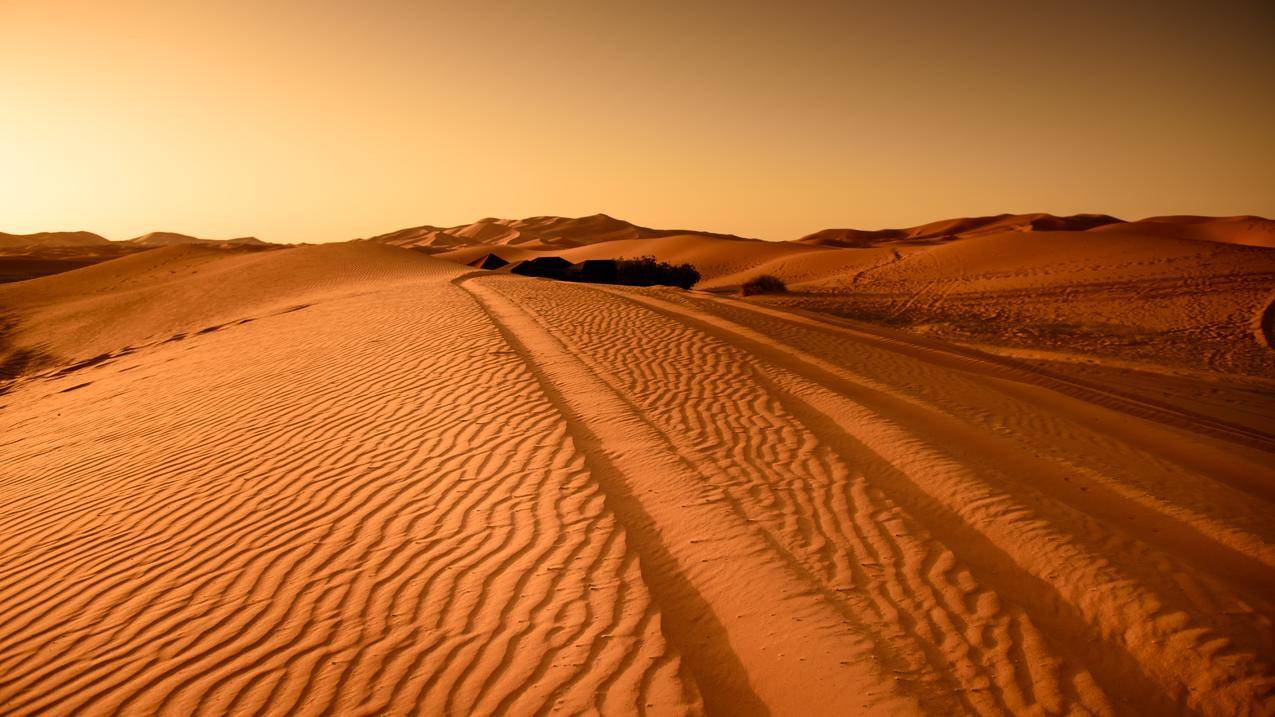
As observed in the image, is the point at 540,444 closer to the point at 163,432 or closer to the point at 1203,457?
the point at 163,432

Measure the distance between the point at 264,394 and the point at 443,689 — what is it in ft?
21.5

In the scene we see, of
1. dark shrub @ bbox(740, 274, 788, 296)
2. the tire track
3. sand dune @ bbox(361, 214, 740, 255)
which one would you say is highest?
sand dune @ bbox(361, 214, 740, 255)

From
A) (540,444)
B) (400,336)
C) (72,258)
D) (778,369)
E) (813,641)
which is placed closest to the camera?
(813,641)

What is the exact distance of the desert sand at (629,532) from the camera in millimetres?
2949

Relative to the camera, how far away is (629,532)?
4199 mm

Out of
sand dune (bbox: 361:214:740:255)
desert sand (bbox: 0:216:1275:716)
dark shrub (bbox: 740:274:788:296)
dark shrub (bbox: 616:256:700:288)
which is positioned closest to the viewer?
desert sand (bbox: 0:216:1275:716)

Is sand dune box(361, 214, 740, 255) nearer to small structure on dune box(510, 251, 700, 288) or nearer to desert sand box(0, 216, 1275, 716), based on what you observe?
small structure on dune box(510, 251, 700, 288)

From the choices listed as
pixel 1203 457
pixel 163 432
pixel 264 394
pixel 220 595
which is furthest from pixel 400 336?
pixel 1203 457

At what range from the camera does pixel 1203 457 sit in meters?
6.19

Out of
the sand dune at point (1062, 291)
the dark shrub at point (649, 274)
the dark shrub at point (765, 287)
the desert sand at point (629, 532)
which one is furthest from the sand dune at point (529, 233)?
the desert sand at point (629, 532)

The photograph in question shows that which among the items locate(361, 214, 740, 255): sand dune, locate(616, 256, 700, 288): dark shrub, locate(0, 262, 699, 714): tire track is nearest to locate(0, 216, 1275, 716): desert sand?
locate(0, 262, 699, 714): tire track

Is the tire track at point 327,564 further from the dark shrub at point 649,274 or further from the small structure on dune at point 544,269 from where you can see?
the dark shrub at point 649,274

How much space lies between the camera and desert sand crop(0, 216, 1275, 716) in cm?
295

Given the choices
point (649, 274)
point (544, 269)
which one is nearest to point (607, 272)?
point (649, 274)
